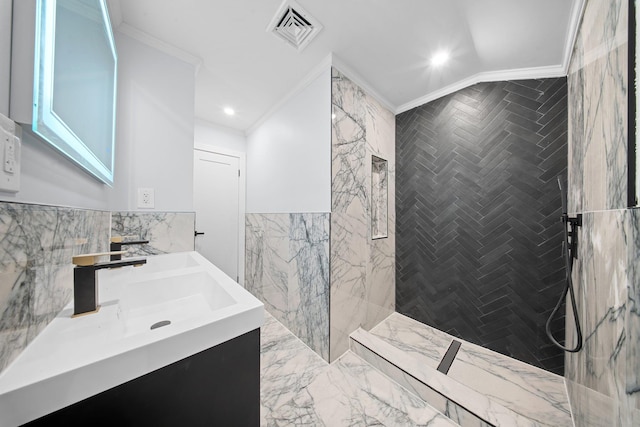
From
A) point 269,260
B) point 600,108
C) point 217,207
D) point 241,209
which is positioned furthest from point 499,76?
point 217,207

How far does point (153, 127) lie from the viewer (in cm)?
143

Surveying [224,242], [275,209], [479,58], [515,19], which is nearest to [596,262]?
[515,19]

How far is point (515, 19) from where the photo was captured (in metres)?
1.25

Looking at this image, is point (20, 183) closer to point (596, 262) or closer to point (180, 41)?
point (180, 41)

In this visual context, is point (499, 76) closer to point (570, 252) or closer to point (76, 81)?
point (570, 252)

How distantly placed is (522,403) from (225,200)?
3210mm

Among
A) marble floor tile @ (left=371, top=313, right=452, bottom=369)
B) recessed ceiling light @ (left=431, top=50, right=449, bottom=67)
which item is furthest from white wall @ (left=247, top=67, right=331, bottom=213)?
marble floor tile @ (left=371, top=313, right=452, bottom=369)

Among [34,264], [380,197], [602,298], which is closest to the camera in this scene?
[34,264]

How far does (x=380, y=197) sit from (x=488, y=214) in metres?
0.94

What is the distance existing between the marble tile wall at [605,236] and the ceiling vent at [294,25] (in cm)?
138

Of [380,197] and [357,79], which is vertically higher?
[357,79]

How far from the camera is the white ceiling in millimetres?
1216

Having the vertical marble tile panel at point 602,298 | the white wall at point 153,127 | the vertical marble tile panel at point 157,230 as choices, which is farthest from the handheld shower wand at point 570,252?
the white wall at point 153,127

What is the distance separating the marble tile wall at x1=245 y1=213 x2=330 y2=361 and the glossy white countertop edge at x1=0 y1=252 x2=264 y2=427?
1.11 m
